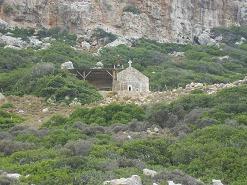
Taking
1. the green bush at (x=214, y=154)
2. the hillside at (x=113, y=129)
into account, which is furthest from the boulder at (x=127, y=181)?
Answer: the green bush at (x=214, y=154)

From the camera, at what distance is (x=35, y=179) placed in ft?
47.5

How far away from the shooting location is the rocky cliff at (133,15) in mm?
59844

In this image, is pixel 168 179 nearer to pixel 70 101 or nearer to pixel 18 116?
pixel 18 116

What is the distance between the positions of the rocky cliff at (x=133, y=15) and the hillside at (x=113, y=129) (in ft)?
37.7

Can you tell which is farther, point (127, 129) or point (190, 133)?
point (127, 129)

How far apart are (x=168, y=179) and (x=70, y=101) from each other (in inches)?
667

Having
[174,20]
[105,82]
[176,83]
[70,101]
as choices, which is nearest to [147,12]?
[174,20]

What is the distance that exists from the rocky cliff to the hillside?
11.5 metres

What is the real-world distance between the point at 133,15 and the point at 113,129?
42.2 meters

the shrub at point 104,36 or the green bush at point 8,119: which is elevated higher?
the shrub at point 104,36

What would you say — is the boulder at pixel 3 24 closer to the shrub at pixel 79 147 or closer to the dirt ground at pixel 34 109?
the dirt ground at pixel 34 109

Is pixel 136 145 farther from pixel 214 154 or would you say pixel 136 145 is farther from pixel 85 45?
pixel 85 45

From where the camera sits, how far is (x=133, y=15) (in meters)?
64.2

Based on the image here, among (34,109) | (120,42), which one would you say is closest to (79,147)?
(34,109)
